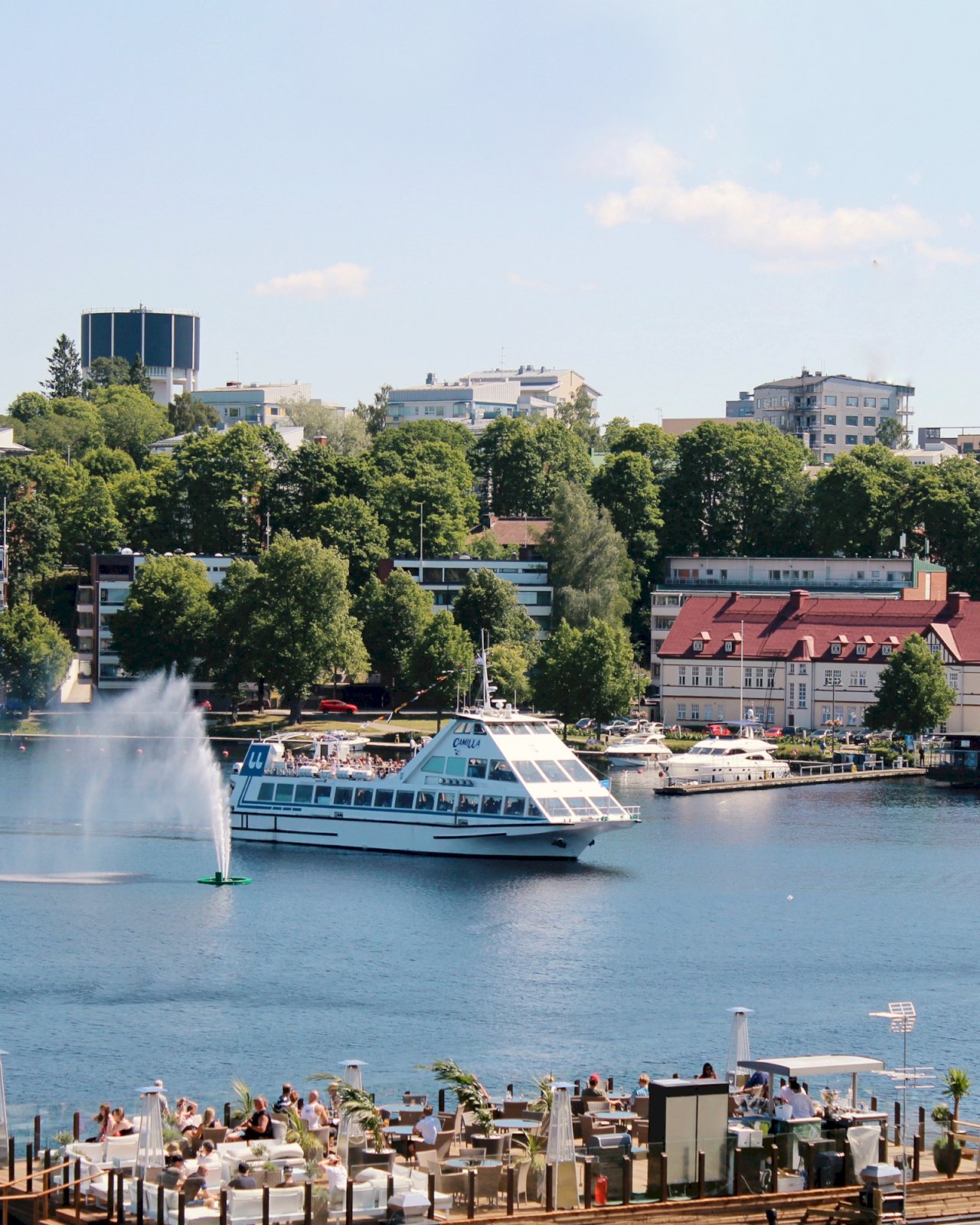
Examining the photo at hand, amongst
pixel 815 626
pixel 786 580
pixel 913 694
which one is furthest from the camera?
pixel 786 580

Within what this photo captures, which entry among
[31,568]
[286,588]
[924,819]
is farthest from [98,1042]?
[31,568]

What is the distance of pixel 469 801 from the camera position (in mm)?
90688

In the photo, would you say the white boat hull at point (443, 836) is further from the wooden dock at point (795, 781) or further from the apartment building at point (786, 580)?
the apartment building at point (786, 580)

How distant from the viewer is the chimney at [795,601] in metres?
160

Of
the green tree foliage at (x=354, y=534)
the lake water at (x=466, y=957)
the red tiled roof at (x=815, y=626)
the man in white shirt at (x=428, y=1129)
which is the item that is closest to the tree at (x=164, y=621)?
the green tree foliage at (x=354, y=534)

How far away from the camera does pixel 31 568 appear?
183500 mm

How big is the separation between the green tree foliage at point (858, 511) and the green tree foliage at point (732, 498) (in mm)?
4347

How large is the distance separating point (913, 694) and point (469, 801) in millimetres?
62116

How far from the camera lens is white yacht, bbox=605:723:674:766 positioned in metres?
141

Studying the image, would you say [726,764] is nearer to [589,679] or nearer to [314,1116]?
[589,679]

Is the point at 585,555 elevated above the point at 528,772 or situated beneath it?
elevated above

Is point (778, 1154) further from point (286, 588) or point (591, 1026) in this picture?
point (286, 588)

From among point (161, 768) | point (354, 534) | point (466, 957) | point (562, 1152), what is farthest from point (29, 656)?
point (562, 1152)

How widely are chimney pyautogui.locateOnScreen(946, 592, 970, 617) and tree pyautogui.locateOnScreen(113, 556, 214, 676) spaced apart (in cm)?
5626
